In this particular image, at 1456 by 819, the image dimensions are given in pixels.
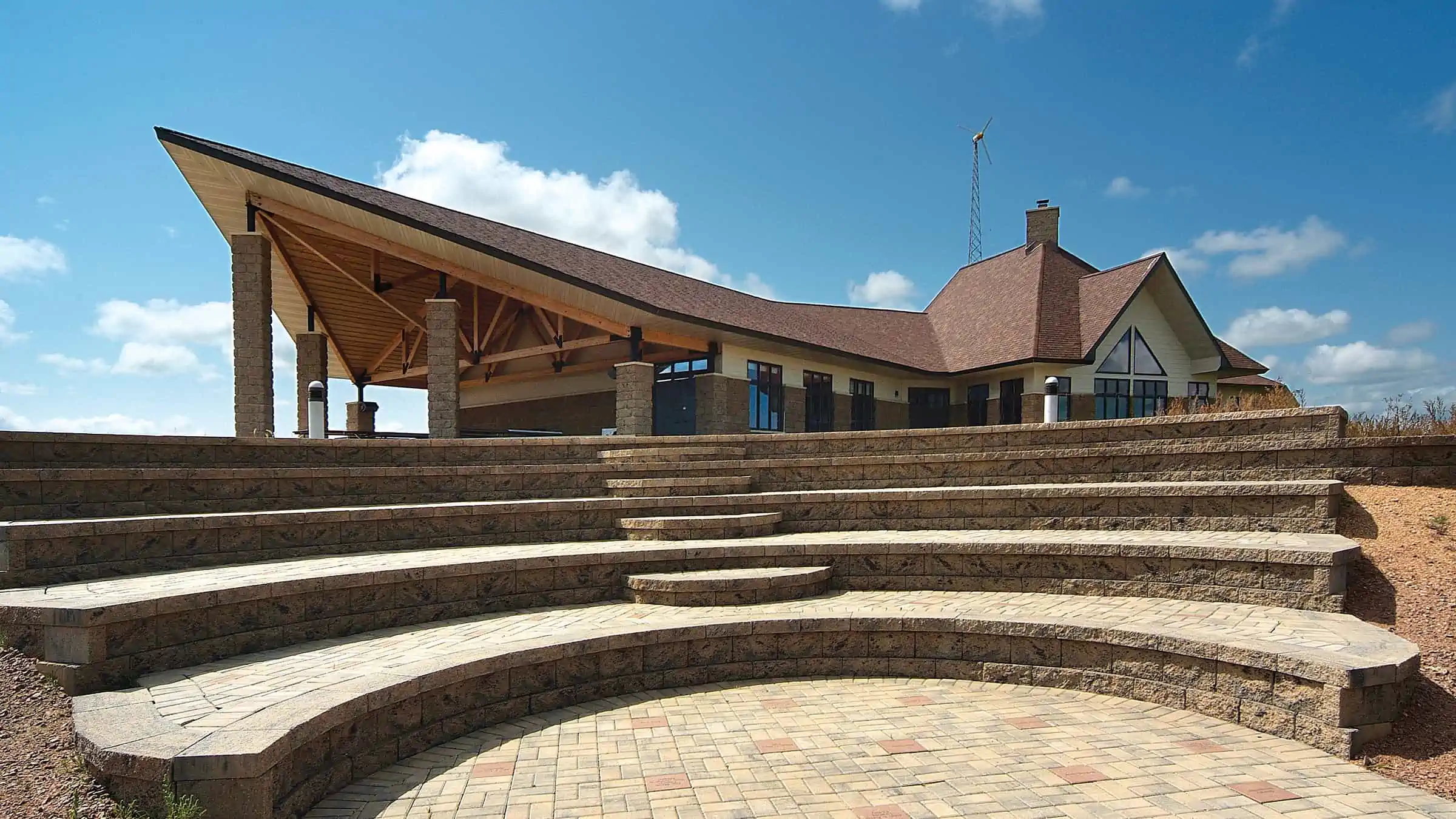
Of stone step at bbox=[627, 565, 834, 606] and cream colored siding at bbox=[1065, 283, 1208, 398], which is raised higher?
cream colored siding at bbox=[1065, 283, 1208, 398]

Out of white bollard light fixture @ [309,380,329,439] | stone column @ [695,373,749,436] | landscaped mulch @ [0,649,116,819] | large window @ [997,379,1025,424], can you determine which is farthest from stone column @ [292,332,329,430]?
large window @ [997,379,1025,424]

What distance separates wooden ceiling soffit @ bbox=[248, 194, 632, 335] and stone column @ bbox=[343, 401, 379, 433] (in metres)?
11.3

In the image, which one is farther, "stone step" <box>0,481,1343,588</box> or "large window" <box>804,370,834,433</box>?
"large window" <box>804,370,834,433</box>

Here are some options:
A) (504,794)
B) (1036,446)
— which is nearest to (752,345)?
(1036,446)

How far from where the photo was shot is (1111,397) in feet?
70.5

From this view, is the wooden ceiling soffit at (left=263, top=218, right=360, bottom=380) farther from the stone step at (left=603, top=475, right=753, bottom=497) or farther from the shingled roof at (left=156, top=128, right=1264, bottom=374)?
the stone step at (left=603, top=475, right=753, bottom=497)

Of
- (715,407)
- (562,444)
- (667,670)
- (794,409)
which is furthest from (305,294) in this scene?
(667,670)

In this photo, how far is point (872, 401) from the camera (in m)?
22.0

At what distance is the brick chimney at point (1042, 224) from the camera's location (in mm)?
25822

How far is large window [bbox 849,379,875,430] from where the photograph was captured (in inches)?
841

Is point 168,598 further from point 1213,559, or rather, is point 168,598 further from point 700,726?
point 1213,559

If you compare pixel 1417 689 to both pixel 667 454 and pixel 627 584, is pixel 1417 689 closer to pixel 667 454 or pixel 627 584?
pixel 627 584

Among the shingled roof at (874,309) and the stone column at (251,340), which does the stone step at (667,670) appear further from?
the stone column at (251,340)

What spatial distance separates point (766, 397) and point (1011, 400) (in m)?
7.53
